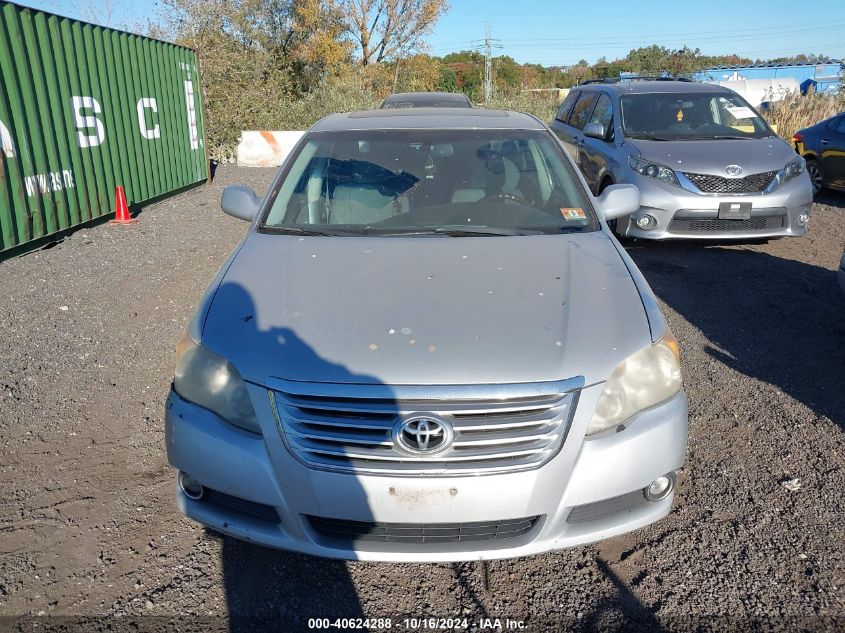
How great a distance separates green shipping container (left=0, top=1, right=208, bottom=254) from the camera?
24.7ft

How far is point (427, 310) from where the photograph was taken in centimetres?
263

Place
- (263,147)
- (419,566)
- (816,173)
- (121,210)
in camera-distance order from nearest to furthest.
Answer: (419,566) < (121,210) < (816,173) < (263,147)

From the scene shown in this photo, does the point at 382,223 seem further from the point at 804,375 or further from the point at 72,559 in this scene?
the point at 804,375

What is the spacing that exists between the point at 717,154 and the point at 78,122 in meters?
7.84

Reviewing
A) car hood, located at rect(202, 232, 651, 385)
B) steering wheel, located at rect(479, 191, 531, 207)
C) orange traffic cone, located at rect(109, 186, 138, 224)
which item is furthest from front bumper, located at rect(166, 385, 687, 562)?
orange traffic cone, located at rect(109, 186, 138, 224)

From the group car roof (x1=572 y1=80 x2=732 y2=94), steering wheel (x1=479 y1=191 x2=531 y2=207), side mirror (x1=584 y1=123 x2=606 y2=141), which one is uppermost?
car roof (x1=572 y1=80 x2=732 y2=94)

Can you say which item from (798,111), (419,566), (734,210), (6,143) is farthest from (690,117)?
(798,111)

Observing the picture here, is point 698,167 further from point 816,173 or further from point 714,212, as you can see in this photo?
point 816,173

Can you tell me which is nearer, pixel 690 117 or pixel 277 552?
pixel 277 552

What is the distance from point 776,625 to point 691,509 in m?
0.71

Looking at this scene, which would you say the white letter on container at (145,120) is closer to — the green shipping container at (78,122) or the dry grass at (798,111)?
the green shipping container at (78,122)

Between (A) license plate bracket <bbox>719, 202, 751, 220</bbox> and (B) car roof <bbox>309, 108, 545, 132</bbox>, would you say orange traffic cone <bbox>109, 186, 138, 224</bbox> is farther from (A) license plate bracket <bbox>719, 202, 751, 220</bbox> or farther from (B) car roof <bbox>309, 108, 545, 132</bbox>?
(A) license plate bracket <bbox>719, 202, 751, 220</bbox>

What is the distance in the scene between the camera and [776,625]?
2426 mm

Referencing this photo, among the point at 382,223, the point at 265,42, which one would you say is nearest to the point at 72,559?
the point at 382,223
